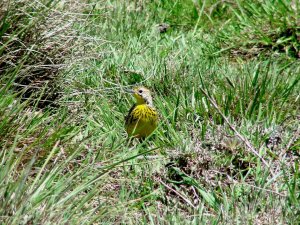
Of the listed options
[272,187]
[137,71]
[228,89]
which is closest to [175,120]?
[228,89]

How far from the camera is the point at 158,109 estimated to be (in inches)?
242

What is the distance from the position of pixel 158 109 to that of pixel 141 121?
0.47 metres

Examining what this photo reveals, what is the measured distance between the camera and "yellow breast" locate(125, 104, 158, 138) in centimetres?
570

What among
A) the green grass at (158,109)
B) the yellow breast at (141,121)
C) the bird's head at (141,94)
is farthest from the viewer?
the bird's head at (141,94)

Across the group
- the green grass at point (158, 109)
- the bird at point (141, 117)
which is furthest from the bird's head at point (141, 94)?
the green grass at point (158, 109)

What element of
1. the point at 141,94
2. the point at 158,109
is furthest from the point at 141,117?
the point at 158,109

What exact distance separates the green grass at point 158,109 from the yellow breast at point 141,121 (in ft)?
0.28

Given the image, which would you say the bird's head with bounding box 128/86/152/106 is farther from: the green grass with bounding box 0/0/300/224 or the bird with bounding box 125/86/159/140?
the green grass with bounding box 0/0/300/224

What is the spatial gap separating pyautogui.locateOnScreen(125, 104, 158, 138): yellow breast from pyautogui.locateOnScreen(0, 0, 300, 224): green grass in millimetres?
85

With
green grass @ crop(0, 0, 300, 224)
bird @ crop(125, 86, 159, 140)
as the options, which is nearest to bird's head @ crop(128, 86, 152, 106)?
bird @ crop(125, 86, 159, 140)

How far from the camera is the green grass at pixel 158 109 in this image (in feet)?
14.0

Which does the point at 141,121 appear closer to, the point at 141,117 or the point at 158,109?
the point at 141,117

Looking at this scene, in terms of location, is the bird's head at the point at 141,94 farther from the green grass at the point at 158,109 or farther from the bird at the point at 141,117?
the green grass at the point at 158,109

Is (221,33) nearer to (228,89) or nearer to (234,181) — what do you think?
(228,89)
